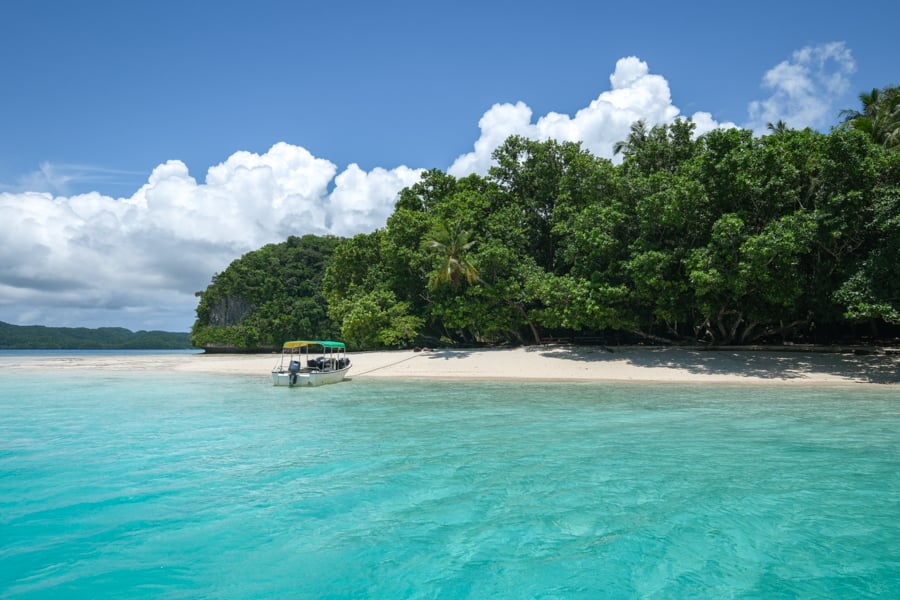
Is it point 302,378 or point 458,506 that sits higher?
point 302,378

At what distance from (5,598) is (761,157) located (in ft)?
91.3

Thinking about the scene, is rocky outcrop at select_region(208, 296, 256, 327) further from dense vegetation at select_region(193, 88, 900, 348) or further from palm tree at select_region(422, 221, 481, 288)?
palm tree at select_region(422, 221, 481, 288)

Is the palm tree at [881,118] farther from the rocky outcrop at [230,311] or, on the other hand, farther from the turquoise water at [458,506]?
the rocky outcrop at [230,311]

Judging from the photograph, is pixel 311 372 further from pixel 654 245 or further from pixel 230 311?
pixel 230 311

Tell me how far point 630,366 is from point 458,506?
73.0ft

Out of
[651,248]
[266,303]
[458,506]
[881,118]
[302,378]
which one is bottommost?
[458,506]

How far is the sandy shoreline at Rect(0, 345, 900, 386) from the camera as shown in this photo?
22812mm

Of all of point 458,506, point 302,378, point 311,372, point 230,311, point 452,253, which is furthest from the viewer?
point 230,311

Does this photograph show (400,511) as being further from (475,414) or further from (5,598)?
(475,414)

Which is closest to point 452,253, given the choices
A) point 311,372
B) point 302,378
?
point 311,372

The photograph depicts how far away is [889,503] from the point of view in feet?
21.7

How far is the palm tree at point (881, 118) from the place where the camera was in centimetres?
2831

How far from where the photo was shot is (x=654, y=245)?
2714 centimetres

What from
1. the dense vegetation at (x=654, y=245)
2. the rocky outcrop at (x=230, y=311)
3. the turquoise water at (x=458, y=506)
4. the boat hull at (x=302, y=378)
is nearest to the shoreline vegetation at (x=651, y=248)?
the dense vegetation at (x=654, y=245)
